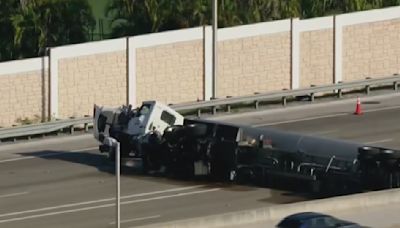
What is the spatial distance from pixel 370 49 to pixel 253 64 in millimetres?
4798

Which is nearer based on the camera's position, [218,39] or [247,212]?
[247,212]

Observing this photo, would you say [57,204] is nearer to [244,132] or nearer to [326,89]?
[244,132]

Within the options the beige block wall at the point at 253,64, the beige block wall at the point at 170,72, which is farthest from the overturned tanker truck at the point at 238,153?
the beige block wall at the point at 253,64

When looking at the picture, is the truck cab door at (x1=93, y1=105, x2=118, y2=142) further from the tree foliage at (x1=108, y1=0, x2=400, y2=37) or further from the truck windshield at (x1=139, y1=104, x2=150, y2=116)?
the tree foliage at (x1=108, y1=0, x2=400, y2=37)

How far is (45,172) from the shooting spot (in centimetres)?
4166

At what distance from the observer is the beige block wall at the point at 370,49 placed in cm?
5481

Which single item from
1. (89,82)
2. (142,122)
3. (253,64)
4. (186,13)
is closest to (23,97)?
(89,82)

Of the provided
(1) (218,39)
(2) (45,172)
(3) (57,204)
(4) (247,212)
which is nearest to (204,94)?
(1) (218,39)

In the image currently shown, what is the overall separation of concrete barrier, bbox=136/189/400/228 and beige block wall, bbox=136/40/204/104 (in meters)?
16.4

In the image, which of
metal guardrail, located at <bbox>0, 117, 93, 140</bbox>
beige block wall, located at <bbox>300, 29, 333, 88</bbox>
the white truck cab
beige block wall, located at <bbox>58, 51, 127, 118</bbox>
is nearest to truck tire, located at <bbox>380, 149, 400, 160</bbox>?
the white truck cab

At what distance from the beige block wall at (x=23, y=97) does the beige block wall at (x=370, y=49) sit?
11.4 meters

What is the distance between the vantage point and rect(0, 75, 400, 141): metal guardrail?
45.8m

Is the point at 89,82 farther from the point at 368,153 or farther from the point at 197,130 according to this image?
the point at 368,153

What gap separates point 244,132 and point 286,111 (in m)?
9.99
